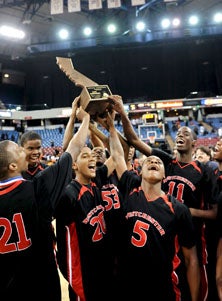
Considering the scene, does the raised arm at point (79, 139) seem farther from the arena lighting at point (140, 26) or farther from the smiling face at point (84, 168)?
the arena lighting at point (140, 26)

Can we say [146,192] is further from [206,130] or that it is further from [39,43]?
[39,43]

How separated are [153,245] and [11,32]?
22831 mm

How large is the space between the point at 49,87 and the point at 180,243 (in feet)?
85.1

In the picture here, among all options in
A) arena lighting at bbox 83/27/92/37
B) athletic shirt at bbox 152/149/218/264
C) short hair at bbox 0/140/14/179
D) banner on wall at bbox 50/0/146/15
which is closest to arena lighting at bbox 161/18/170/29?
arena lighting at bbox 83/27/92/37

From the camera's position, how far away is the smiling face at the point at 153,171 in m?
2.24

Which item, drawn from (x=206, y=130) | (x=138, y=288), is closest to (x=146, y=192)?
(x=138, y=288)

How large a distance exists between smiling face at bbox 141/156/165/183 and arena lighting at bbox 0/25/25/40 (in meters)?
22.1

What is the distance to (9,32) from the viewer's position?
20969 mm

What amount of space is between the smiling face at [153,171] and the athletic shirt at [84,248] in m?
0.50

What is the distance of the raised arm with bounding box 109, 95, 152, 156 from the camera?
2.57 m

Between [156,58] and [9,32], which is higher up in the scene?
[9,32]

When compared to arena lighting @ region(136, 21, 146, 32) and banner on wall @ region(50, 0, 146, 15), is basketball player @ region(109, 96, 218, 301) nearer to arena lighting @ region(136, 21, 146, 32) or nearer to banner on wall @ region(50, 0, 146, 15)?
banner on wall @ region(50, 0, 146, 15)

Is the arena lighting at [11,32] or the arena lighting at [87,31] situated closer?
the arena lighting at [11,32]

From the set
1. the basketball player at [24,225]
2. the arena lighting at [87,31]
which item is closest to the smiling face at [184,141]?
the basketball player at [24,225]
